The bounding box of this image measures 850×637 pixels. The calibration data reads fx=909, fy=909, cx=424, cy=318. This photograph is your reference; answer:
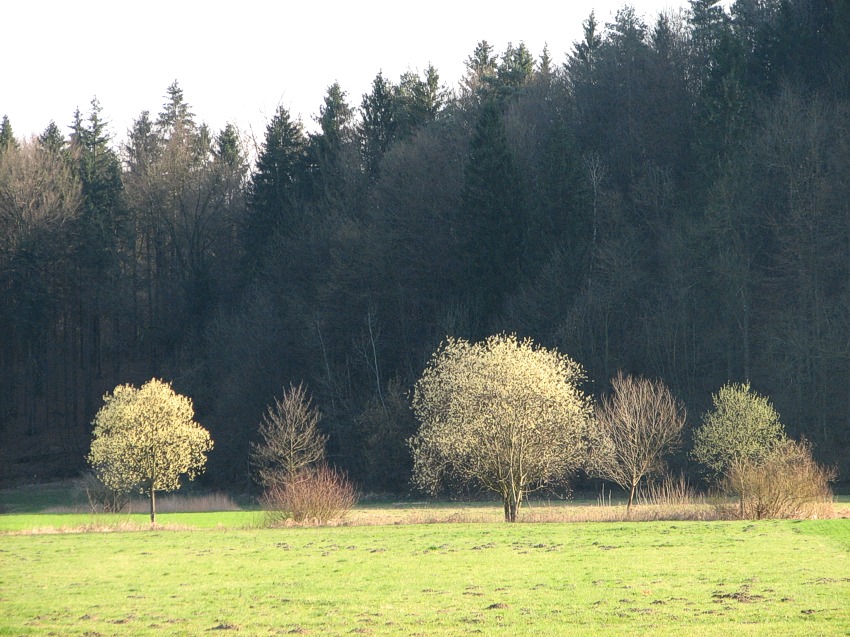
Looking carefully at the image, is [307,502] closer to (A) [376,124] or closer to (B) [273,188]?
(B) [273,188]

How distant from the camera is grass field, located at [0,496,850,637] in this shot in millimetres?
14797

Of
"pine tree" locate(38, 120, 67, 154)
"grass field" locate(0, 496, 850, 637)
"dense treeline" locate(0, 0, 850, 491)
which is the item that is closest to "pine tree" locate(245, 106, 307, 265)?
"dense treeline" locate(0, 0, 850, 491)

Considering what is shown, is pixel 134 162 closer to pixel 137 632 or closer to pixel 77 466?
pixel 77 466

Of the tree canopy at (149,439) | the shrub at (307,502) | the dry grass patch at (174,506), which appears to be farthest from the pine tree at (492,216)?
the shrub at (307,502)

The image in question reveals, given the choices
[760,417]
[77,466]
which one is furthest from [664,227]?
[77,466]

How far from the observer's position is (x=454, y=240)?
6544 centimetres

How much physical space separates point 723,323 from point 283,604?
4378 centimetres

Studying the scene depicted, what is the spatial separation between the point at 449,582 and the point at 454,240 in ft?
156

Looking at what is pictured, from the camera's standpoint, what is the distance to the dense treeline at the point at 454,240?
54375mm

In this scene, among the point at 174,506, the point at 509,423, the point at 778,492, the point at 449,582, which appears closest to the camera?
the point at 449,582

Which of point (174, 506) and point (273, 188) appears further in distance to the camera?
point (273, 188)

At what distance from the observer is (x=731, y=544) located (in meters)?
24.0

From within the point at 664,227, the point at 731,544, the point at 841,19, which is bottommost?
the point at 731,544

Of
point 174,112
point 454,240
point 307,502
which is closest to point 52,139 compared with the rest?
point 174,112
